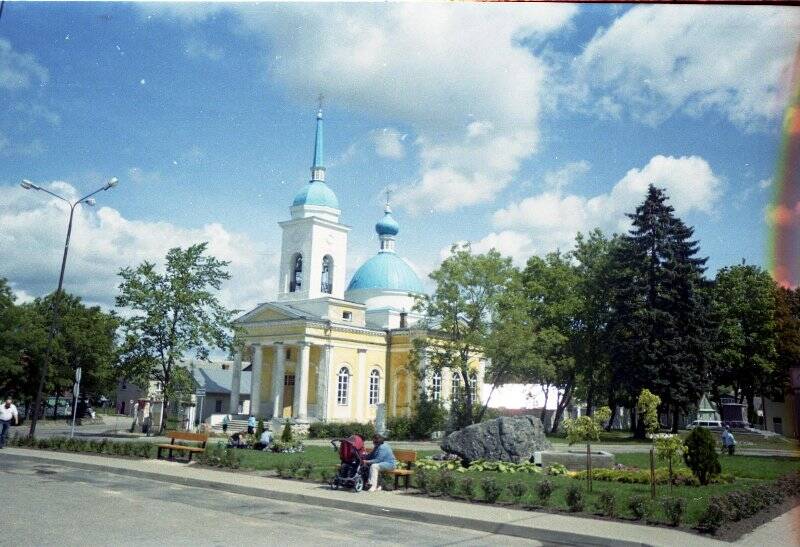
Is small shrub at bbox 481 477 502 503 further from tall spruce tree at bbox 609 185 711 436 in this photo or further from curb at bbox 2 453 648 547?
tall spruce tree at bbox 609 185 711 436

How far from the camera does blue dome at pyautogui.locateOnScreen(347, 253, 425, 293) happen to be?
4872cm

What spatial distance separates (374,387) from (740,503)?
3430cm

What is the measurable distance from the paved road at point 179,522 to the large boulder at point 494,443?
7631mm

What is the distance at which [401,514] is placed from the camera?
10.3m

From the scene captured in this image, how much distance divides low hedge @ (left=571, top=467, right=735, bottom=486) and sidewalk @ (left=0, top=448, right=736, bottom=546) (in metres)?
5.62

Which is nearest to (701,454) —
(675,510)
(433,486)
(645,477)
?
(645,477)

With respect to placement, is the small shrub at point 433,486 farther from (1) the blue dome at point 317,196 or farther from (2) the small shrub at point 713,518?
(1) the blue dome at point 317,196

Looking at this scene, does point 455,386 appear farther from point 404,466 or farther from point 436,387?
point 404,466

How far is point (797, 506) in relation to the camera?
466 inches

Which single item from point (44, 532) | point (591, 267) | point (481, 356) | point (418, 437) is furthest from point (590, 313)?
point (44, 532)

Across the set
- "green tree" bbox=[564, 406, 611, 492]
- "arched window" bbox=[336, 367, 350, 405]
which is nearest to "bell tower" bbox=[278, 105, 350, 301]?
"arched window" bbox=[336, 367, 350, 405]

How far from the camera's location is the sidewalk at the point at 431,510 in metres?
8.68

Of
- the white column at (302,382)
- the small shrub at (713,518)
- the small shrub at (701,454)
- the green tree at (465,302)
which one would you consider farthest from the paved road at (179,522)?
the white column at (302,382)

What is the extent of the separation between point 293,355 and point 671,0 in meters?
37.3
